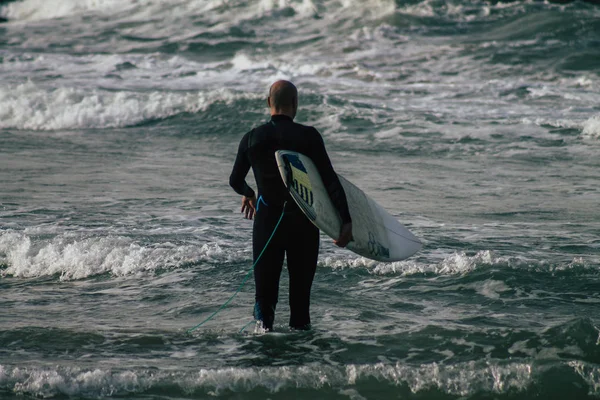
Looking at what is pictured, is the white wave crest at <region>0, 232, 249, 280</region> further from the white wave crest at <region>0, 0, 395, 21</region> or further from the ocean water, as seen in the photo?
the white wave crest at <region>0, 0, 395, 21</region>

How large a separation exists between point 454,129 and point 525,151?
6.40ft

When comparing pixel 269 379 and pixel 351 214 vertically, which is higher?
pixel 351 214

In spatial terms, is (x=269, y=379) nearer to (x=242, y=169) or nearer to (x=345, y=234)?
(x=345, y=234)

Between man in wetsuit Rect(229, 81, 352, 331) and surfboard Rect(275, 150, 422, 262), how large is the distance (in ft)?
0.16

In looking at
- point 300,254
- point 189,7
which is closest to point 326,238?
point 300,254

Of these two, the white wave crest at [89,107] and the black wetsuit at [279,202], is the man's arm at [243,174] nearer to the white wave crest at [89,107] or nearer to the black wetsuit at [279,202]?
the black wetsuit at [279,202]

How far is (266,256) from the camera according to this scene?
462cm

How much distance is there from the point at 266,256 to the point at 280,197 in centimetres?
35

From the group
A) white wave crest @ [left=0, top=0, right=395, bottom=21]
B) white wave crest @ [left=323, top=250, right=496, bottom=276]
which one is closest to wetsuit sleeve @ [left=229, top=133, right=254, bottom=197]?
white wave crest @ [left=323, top=250, right=496, bottom=276]

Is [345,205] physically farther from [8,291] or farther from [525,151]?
[525,151]

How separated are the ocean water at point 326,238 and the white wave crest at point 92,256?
A: 0.02m

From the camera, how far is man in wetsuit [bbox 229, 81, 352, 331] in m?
4.47

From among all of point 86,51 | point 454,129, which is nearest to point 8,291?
point 454,129

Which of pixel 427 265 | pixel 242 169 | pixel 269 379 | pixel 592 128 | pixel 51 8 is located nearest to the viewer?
pixel 269 379
